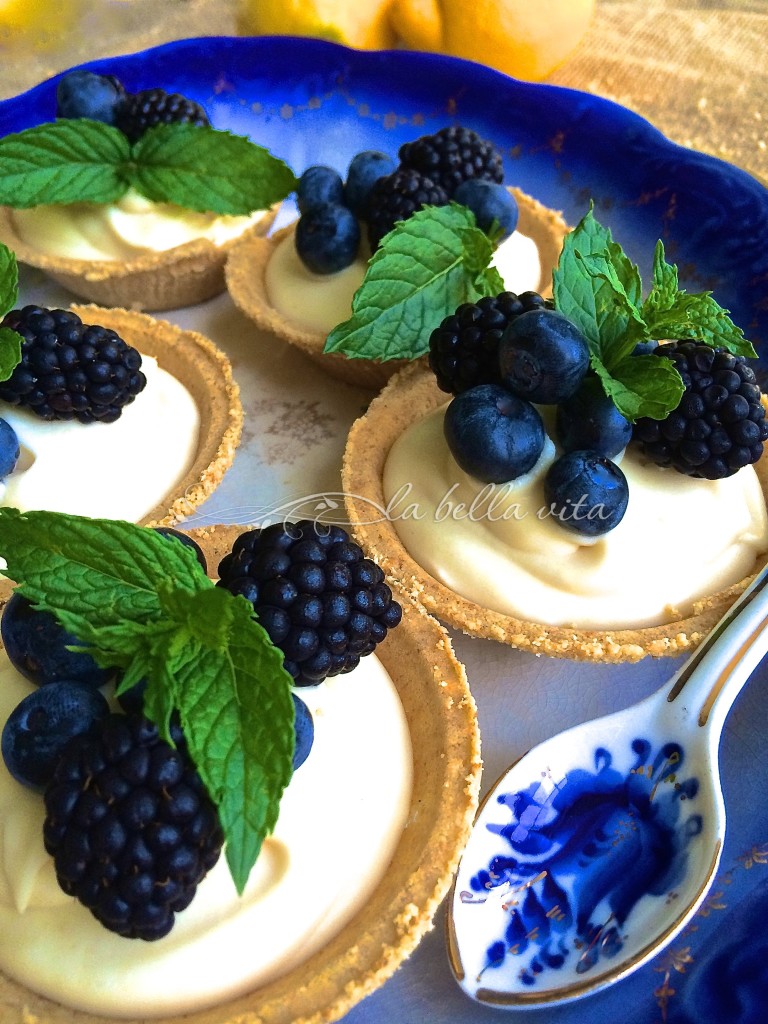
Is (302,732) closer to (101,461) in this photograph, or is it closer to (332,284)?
(101,461)

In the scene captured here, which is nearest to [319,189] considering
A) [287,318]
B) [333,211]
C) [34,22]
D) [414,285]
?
[333,211]

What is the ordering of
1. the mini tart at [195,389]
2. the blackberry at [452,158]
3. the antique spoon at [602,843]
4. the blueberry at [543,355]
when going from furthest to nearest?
the blackberry at [452,158] → the mini tart at [195,389] → the blueberry at [543,355] → the antique spoon at [602,843]

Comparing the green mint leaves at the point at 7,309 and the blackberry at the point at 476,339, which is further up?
the blackberry at the point at 476,339

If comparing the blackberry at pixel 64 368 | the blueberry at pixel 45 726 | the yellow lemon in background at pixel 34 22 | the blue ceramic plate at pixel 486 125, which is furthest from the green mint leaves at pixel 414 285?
the yellow lemon in background at pixel 34 22

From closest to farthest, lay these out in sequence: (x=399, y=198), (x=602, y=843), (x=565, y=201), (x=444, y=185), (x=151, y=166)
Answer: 1. (x=602, y=843)
2. (x=399, y=198)
3. (x=444, y=185)
4. (x=151, y=166)
5. (x=565, y=201)

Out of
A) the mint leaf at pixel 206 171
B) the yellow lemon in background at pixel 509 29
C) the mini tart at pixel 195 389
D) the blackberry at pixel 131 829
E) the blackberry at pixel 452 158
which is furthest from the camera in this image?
the yellow lemon in background at pixel 509 29

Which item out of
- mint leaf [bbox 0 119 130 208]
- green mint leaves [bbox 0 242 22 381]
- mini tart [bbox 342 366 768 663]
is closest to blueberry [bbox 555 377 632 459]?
mini tart [bbox 342 366 768 663]

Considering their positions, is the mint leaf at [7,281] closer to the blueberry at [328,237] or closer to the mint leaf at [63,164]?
the mint leaf at [63,164]
